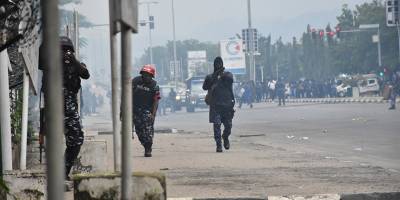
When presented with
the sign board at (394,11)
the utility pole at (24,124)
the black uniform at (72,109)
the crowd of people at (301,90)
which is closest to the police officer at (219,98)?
the black uniform at (72,109)

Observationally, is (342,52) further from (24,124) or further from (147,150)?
(24,124)

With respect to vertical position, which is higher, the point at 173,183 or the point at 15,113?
the point at 15,113

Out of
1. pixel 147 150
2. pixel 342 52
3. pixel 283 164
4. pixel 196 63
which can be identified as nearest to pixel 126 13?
pixel 283 164

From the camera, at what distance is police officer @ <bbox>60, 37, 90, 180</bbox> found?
9594 mm

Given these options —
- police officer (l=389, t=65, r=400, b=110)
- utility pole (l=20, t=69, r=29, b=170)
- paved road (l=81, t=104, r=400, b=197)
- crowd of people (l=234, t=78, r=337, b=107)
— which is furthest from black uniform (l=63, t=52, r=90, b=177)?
crowd of people (l=234, t=78, r=337, b=107)

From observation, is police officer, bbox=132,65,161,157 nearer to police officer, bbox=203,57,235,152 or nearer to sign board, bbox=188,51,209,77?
police officer, bbox=203,57,235,152

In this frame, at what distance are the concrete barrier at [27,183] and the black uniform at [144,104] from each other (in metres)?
7.28

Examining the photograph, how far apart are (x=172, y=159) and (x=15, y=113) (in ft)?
11.0

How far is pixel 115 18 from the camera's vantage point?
4.11 meters

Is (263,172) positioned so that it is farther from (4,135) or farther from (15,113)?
(4,135)

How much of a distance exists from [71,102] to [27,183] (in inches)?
84.6

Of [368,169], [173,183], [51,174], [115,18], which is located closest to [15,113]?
[173,183]

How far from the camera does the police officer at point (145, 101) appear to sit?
1498 centimetres

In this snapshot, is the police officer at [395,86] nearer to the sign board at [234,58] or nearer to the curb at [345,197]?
the curb at [345,197]
